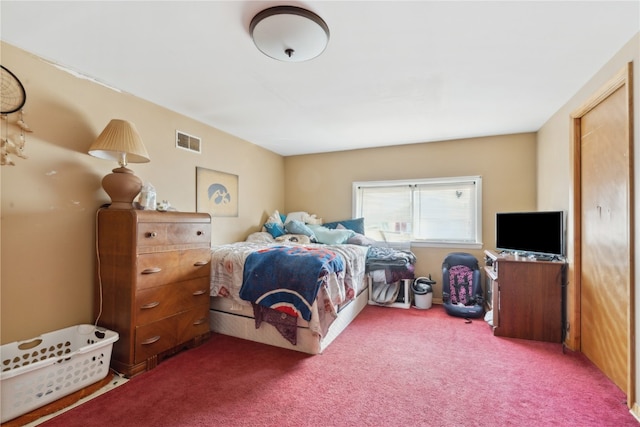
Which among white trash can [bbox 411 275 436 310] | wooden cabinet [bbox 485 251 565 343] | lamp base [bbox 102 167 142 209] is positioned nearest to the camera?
lamp base [bbox 102 167 142 209]

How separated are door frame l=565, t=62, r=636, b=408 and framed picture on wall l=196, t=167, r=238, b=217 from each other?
11.8 ft

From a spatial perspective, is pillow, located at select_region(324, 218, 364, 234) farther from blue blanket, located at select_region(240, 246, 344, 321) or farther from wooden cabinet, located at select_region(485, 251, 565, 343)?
wooden cabinet, located at select_region(485, 251, 565, 343)

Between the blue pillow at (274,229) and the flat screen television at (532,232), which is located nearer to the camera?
the flat screen television at (532,232)

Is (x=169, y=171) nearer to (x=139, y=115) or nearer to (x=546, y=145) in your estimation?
(x=139, y=115)

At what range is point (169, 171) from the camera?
2.99m

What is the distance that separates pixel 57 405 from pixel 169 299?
0.84m

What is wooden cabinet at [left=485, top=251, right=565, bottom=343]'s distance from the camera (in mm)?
2684

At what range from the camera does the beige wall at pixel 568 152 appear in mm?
1729

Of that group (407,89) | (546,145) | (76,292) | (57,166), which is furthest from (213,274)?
(546,145)

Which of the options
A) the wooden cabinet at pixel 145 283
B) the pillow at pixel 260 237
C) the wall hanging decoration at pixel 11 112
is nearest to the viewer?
the wall hanging decoration at pixel 11 112

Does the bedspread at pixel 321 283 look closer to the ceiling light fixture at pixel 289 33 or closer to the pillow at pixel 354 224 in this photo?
the pillow at pixel 354 224

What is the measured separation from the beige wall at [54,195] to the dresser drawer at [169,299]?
546 millimetres

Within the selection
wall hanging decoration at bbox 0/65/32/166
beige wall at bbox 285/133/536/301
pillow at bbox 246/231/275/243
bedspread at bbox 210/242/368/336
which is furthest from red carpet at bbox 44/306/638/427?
beige wall at bbox 285/133/536/301

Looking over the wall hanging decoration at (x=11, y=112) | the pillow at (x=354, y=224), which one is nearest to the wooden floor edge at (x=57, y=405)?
the wall hanging decoration at (x=11, y=112)
